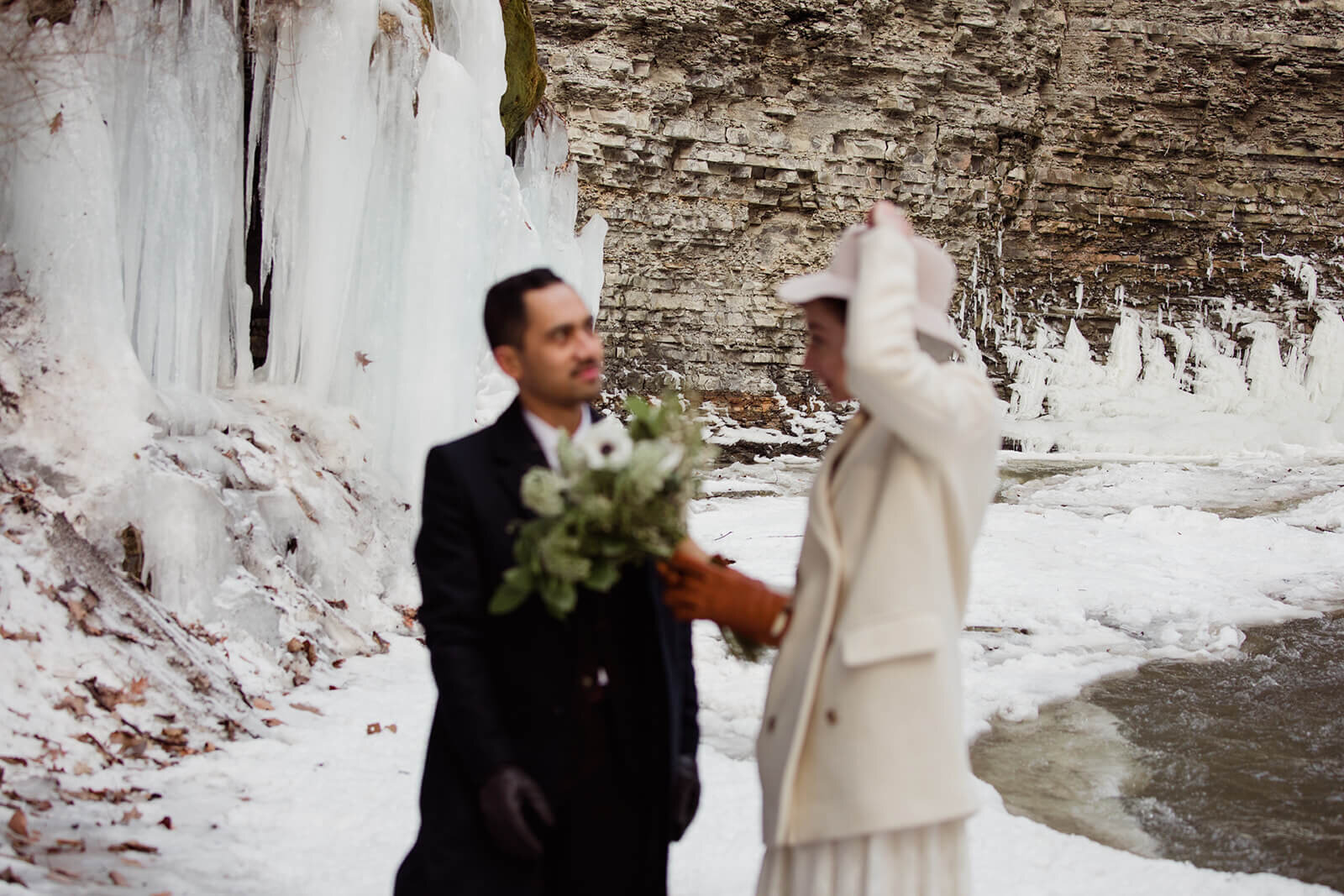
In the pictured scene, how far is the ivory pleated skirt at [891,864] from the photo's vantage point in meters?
1.83

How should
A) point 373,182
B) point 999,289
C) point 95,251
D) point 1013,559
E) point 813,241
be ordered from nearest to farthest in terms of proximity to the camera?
point 95,251 → point 373,182 → point 1013,559 → point 813,241 → point 999,289

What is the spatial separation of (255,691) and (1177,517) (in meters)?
8.51

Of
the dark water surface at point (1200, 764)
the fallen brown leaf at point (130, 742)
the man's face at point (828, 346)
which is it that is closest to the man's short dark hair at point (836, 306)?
the man's face at point (828, 346)

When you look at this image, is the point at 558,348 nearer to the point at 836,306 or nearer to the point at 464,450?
the point at 464,450

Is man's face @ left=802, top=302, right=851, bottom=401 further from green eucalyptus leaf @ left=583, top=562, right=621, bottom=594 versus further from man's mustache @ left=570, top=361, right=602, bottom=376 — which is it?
green eucalyptus leaf @ left=583, top=562, right=621, bottom=594

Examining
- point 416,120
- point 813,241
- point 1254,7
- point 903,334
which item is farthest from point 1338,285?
point 903,334

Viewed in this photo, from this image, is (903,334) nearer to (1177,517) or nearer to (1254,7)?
(1177,517)

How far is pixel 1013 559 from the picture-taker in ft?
28.8

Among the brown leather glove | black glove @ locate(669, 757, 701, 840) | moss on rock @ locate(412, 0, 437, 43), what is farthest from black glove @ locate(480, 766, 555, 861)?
moss on rock @ locate(412, 0, 437, 43)

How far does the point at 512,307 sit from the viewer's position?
1990mm

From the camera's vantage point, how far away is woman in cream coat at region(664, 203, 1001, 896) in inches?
70.3

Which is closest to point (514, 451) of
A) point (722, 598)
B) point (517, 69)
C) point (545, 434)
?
point (545, 434)

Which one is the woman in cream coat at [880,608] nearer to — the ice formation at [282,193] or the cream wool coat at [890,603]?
the cream wool coat at [890,603]

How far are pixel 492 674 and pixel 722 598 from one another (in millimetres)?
418
